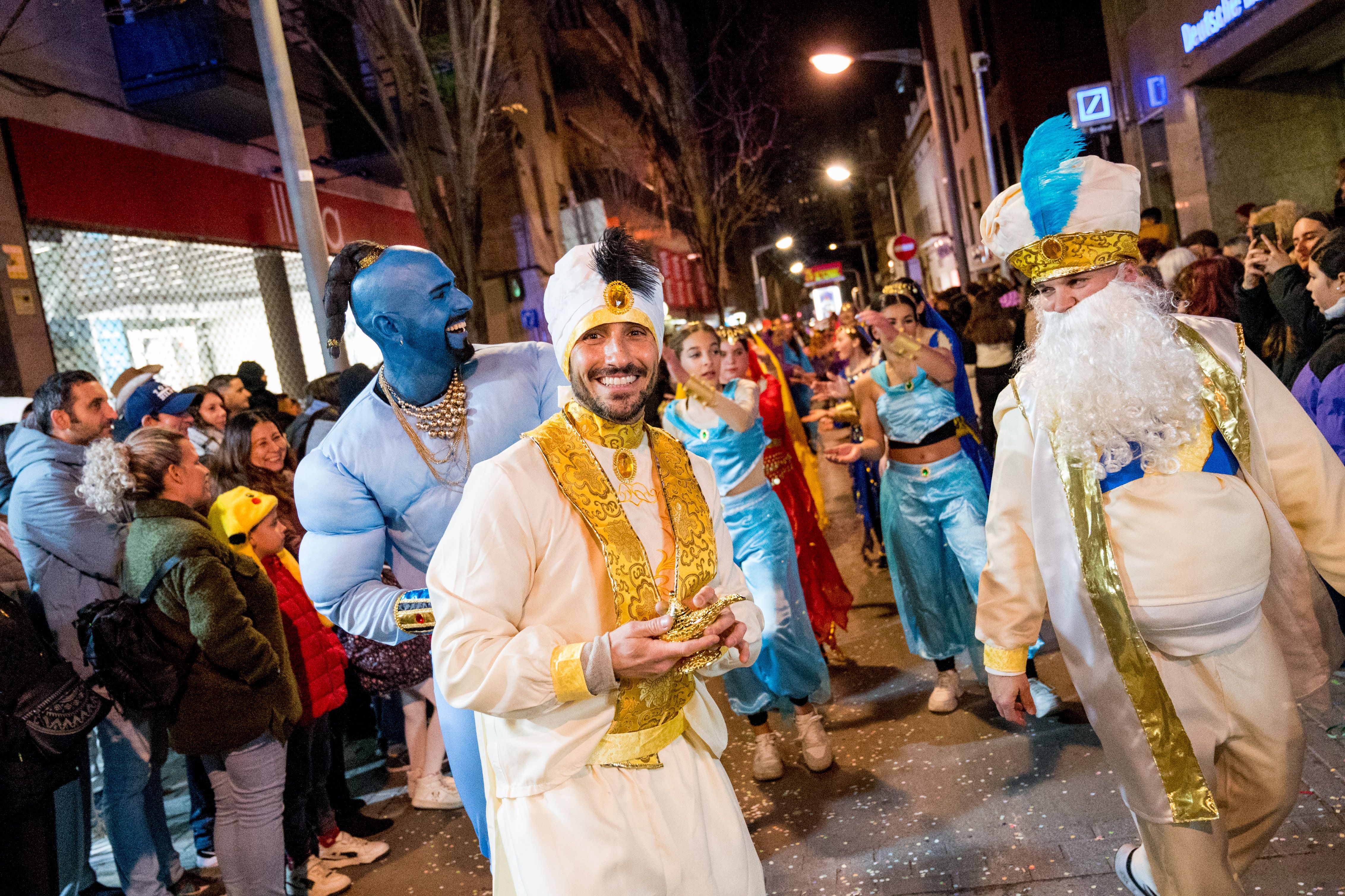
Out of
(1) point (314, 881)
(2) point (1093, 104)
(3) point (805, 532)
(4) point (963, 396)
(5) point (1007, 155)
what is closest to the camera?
(1) point (314, 881)

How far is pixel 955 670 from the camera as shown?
502cm

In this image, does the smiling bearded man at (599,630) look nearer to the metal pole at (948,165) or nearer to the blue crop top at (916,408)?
the blue crop top at (916,408)

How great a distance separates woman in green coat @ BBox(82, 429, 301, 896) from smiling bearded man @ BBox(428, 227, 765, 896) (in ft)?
6.25

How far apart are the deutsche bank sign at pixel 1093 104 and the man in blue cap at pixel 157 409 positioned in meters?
13.1

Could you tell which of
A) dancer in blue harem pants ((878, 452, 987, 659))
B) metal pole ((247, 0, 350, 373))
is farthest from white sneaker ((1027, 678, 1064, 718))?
metal pole ((247, 0, 350, 373))

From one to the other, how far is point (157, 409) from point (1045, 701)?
5020 mm

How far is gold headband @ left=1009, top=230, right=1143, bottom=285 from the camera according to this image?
2.42m

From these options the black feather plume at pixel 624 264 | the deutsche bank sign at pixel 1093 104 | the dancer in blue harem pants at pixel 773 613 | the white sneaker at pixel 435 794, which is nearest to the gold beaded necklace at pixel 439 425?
the black feather plume at pixel 624 264

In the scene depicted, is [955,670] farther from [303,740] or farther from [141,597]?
[141,597]

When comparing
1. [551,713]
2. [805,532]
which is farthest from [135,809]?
[805,532]

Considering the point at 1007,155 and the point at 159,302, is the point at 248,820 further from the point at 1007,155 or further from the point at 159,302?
the point at 1007,155

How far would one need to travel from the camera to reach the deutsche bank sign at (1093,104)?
14.7m

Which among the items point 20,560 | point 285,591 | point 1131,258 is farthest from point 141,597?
point 1131,258

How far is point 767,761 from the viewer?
4465 millimetres
